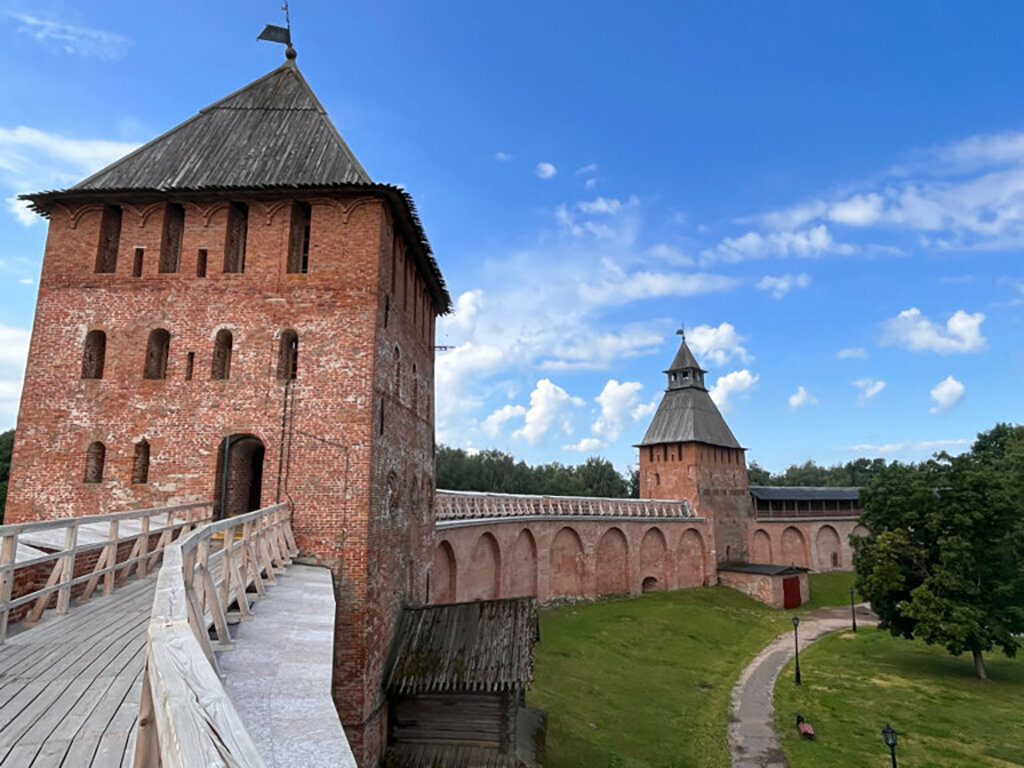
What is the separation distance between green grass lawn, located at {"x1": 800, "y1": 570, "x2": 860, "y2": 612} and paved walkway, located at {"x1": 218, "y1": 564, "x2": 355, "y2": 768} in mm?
33222

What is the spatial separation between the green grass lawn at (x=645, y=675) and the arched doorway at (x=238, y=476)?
8.33 m

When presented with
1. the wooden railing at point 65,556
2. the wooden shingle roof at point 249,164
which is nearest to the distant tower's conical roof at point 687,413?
the wooden shingle roof at point 249,164

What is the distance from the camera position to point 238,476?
12.4m

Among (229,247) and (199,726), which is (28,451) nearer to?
(229,247)

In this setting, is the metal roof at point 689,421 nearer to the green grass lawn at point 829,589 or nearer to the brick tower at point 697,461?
the brick tower at point 697,461

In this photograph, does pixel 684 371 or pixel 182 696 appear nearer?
pixel 182 696

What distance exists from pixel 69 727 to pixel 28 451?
1087 cm

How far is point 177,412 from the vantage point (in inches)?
462

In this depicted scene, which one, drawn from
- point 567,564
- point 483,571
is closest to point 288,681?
point 483,571

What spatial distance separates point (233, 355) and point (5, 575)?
707cm

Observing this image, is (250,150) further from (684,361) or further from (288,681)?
(684,361)

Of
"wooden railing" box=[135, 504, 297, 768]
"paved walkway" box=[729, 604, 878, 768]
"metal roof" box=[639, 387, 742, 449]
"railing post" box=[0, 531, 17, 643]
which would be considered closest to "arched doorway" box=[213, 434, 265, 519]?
"railing post" box=[0, 531, 17, 643]

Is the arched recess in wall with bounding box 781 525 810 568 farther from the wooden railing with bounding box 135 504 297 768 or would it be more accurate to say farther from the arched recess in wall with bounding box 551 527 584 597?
the wooden railing with bounding box 135 504 297 768

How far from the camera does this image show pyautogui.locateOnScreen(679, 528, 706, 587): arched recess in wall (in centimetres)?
3444
